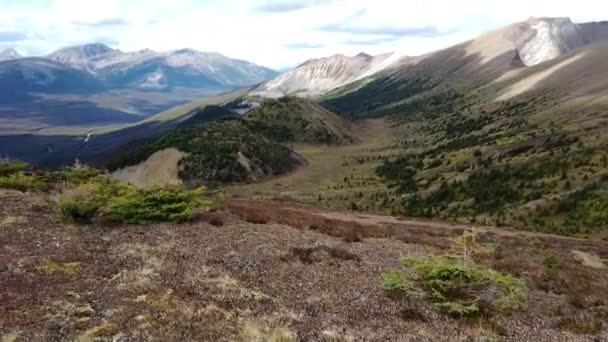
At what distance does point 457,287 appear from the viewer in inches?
776

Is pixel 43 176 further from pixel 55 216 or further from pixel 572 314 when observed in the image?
pixel 572 314

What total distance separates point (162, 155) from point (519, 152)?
269 ft

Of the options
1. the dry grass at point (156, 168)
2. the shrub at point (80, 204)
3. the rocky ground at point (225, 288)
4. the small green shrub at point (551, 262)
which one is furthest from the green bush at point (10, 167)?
the dry grass at point (156, 168)

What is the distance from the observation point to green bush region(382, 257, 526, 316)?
1881 centimetres

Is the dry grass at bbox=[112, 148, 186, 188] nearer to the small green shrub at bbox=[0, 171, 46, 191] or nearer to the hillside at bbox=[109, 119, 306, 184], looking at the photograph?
the hillside at bbox=[109, 119, 306, 184]

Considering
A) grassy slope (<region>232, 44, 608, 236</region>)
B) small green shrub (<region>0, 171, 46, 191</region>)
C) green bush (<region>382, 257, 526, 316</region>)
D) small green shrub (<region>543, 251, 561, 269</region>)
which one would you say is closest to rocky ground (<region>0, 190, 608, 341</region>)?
green bush (<region>382, 257, 526, 316</region>)

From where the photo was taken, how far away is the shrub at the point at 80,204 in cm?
2541

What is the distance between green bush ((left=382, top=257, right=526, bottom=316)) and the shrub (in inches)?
559

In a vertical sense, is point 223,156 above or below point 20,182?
below

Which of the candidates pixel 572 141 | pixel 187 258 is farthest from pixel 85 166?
pixel 572 141

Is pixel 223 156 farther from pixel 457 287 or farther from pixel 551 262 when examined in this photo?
pixel 457 287

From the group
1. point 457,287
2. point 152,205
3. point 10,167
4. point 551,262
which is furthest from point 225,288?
point 10,167

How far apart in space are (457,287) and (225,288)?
8134 mm

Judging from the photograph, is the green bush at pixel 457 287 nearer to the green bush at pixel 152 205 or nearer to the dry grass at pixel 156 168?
the green bush at pixel 152 205
